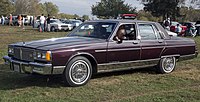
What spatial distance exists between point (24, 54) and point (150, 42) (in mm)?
3338

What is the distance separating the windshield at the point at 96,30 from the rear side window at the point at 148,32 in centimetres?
91

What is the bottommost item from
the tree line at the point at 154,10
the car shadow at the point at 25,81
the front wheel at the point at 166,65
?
the car shadow at the point at 25,81

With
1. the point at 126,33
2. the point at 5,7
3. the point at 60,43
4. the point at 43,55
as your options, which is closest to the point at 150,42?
the point at 126,33

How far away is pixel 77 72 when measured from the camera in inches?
281

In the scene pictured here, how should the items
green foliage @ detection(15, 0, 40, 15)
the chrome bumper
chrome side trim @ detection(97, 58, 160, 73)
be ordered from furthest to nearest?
green foliage @ detection(15, 0, 40, 15) → chrome side trim @ detection(97, 58, 160, 73) → the chrome bumper

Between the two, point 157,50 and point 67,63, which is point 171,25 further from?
point 67,63

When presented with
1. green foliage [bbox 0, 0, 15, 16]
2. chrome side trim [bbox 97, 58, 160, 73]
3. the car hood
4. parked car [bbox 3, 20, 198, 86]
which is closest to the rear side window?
parked car [bbox 3, 20, 198, 86]

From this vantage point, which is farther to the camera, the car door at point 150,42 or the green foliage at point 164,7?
the green foliage at point 164,7

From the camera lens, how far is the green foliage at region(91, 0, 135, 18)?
7650cm

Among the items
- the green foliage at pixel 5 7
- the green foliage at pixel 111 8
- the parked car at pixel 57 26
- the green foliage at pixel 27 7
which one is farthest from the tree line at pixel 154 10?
the parked car at pixel 57 26

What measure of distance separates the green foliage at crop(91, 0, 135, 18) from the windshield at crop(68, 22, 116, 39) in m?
67.0

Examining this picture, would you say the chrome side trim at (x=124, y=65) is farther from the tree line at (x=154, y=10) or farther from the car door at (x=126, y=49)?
the tree line at (x=154, y=10)

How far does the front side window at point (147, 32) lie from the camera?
856 cm

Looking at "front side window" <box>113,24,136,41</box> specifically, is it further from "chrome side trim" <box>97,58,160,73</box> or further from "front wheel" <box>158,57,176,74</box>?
"front wheel" <box>158,57,176,74</box>
